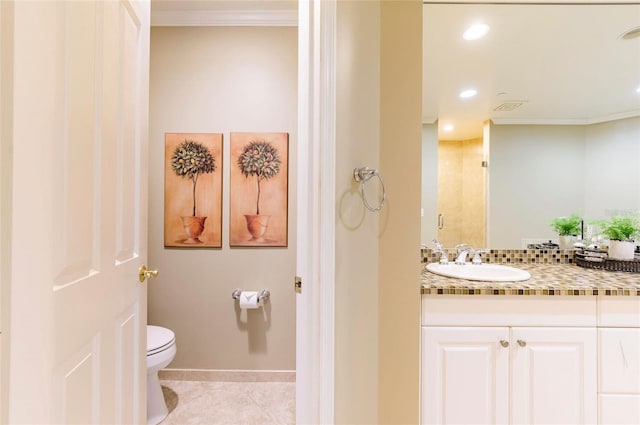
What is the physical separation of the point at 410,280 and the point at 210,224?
5.00 feet

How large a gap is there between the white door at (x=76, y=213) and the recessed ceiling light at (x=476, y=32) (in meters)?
1.61

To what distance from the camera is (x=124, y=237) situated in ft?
3.43

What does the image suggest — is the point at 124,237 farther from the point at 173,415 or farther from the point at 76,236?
the point at 173,415

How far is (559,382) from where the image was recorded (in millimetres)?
1234

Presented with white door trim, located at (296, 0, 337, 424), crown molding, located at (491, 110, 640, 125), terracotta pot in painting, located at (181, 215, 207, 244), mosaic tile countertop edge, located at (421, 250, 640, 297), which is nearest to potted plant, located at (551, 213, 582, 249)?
mosaic tile countertop edge, located at (421, 250, 640, 297)

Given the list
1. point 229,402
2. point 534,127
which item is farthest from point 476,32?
point 229,402

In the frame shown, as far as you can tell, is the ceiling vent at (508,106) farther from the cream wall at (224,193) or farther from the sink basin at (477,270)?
the cream wall at (224,193)

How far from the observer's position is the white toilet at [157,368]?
5.40 feet

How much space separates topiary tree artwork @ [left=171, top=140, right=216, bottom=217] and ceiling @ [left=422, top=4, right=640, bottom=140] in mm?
1535

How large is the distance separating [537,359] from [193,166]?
7.49ft

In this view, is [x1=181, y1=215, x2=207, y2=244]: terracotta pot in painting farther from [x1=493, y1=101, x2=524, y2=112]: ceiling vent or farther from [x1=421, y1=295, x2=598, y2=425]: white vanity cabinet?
[x1=493, y1=101, x2=524, y2=112]: ceiling vent

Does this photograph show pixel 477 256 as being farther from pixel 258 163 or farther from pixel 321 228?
pixel 258 163

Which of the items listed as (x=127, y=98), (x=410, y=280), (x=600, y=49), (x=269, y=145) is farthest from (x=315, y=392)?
(x=600, y=49)

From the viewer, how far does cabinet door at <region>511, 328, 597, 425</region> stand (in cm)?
123
